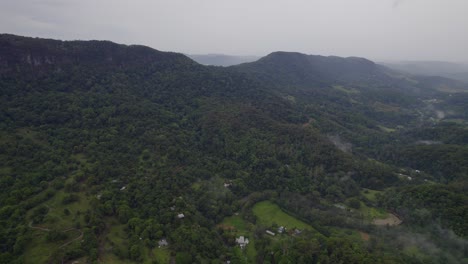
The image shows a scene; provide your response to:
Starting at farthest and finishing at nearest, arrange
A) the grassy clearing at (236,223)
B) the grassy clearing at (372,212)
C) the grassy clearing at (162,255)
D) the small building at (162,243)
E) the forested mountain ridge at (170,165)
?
the grassy clearing at (372,212) → the grassy clearing at (236,223) → the small building at (162,243) → the forested mountain ridge at (170,165) → the grassy clearing at (162,255)

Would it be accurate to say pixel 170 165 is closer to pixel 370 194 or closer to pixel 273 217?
pixel 273 217

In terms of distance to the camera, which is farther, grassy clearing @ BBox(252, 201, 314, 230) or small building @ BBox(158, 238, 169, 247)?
grassy clearing @ BBox(252, 201, 314, 230)

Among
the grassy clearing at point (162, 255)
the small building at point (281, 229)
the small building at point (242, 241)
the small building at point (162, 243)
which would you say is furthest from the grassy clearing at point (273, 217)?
the grassy clearing at point (162, 255)

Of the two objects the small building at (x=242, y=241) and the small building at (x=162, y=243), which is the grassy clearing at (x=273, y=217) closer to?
the small building at (x=242, y=241)

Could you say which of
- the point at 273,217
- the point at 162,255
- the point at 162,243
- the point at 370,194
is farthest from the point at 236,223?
the point at 370,194

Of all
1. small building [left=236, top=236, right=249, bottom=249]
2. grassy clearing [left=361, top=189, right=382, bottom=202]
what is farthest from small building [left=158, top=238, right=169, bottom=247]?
grassy clearing [left=361, top=189, right=382, bottom=202]

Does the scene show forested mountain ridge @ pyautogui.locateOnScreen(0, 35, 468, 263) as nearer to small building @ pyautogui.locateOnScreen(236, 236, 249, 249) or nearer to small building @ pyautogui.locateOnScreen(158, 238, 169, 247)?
small building @ pyautogui.locateOnScreen(158, 238, 169, 247)
